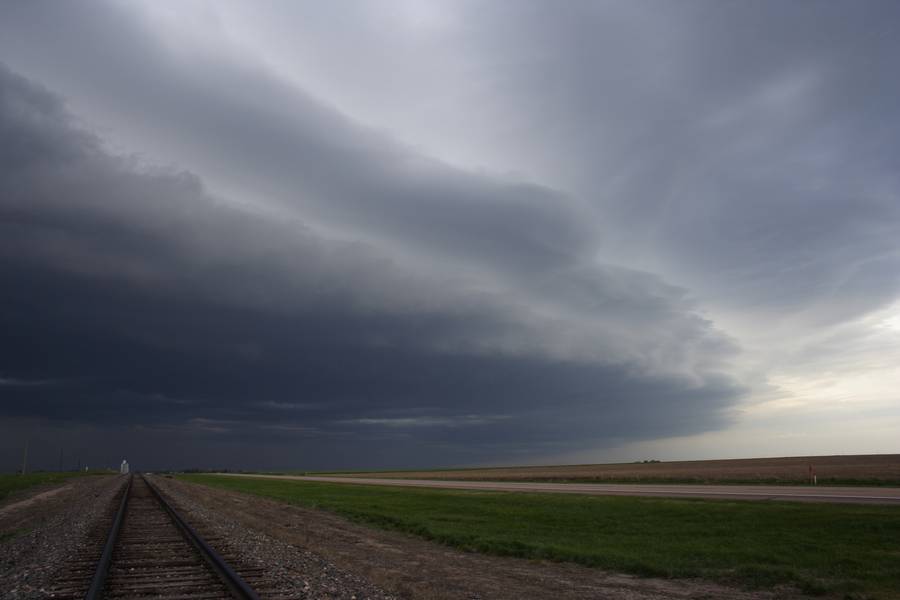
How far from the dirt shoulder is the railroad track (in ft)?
10.2

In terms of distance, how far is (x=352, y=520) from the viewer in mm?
32156

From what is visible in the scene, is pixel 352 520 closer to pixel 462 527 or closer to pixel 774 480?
pixel 462 527

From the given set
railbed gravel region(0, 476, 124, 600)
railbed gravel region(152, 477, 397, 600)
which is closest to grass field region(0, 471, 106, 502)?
railbed gravel region(0, 476, 124, 600)

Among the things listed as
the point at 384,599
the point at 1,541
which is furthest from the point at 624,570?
the point at 1,541

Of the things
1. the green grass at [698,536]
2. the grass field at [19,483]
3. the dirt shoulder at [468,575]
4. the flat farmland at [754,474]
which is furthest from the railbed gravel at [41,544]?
the flat farmland at [754,474]

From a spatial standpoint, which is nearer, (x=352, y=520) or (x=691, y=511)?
(x=691, y=511)

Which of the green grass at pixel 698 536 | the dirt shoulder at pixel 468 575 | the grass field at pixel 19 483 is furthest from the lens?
the grass field at pixel 19 483

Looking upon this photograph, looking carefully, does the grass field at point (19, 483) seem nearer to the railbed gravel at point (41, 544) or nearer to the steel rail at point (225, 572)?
the railbed gravel at point (41, 544)

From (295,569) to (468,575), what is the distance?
444cm

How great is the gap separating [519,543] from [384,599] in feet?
32.5

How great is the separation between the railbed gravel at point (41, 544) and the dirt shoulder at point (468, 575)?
6646 millimetres

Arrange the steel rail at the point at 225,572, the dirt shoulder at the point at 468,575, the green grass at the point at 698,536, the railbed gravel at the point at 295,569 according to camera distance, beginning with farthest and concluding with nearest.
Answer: the green grass at the point at 698,536 < the dirt shoulder at the point at 468,575 < the railbed gravel at the point at 295,569 < the steel rail at the point at 225,572

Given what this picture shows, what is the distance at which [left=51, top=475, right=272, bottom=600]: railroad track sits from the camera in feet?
40.2

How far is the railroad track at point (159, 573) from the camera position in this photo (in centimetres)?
1227
